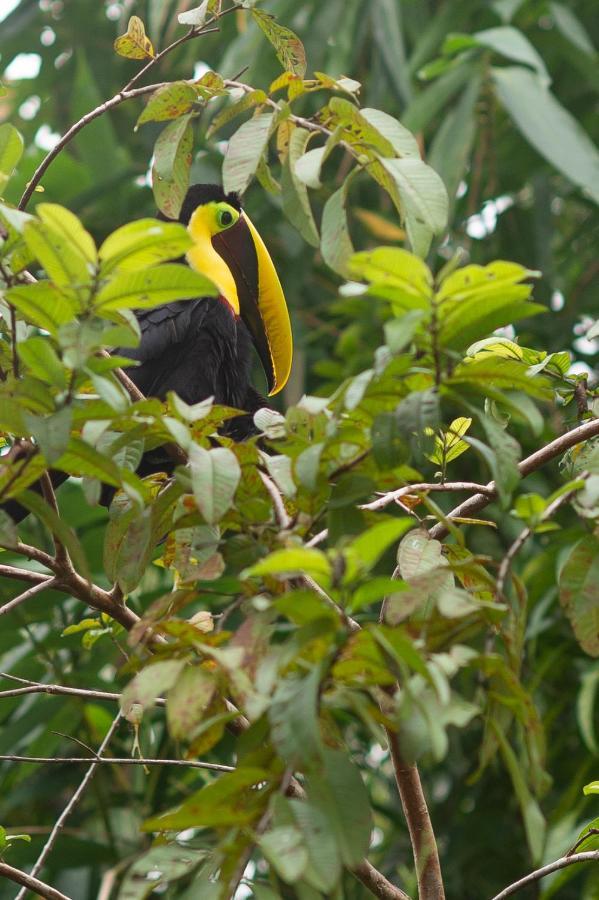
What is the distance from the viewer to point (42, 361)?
2.22ft

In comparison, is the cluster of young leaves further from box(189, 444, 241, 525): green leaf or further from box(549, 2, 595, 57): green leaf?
box(549, 2, 595, 57): green leaf

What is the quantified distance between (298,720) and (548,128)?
1.83m

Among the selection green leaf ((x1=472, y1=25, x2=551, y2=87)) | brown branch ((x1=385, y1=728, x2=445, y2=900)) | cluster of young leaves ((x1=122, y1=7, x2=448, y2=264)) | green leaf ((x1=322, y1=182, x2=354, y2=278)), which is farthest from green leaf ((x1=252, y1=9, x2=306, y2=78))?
green leaf ((x1=472, y1=25, x2=551, y2=87))

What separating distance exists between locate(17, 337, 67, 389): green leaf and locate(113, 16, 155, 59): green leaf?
43 centimetres

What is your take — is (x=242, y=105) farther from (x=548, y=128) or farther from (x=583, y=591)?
(x=548, y=128)

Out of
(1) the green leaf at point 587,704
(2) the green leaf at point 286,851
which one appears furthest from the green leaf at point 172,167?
(1) the green leaf at point 587,704

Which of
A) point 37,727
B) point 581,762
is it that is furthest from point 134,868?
point 581,762

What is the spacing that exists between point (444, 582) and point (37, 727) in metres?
1.37

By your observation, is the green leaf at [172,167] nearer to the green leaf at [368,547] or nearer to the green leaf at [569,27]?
the green leaf at [368,547]

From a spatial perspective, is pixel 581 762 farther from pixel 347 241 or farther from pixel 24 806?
pixel 347 241

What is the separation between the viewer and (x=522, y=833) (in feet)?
7.57

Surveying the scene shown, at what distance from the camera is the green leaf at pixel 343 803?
56 centimetres

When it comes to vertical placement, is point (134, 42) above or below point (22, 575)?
above

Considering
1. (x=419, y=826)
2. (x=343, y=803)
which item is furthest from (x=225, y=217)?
(x=343, y=803)
